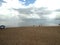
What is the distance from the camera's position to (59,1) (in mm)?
6344

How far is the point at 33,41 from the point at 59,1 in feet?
3.12

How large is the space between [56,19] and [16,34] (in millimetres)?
828

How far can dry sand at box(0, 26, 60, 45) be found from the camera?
6.11 metres

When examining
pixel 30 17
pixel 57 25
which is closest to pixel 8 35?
pixel 30 17

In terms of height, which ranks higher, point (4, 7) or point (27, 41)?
point (4, 7)

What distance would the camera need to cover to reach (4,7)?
6.30m

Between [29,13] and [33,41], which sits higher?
[29,13]

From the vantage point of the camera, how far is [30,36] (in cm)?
617

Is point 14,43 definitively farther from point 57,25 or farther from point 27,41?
point 57,25

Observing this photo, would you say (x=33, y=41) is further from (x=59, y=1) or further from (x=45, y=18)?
(x=59, y=1)

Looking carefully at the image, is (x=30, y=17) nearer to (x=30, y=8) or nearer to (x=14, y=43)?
(x=30, y=8)

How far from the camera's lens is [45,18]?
6285 millimetres

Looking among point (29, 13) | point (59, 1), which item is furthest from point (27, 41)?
point (59, 1)

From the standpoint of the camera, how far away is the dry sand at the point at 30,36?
20.1 feet
